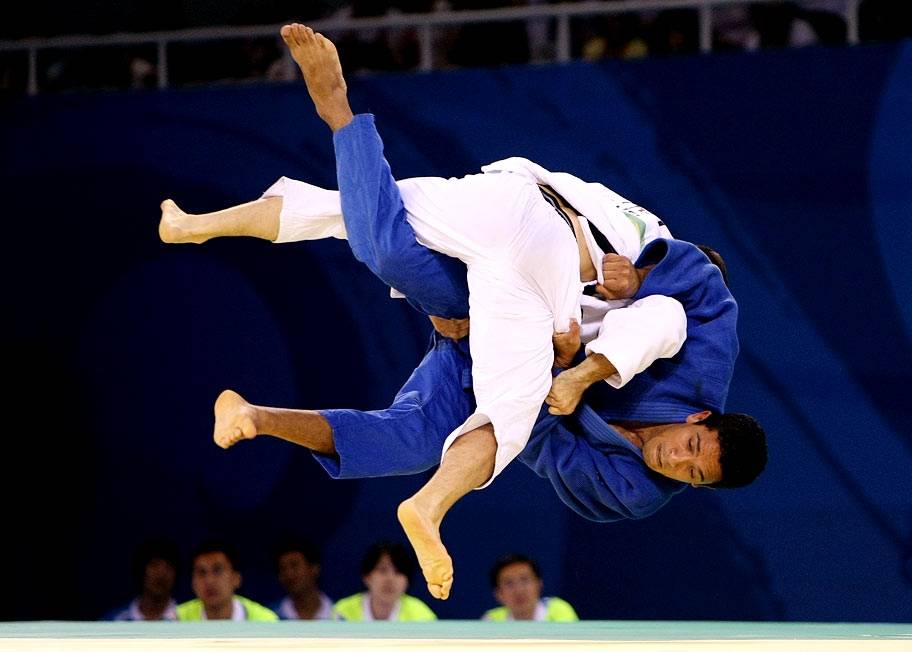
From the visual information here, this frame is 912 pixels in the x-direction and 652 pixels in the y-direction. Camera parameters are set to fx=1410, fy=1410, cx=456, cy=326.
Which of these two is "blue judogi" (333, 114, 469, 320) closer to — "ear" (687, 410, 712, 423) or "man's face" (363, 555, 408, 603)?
"ear" (687, 410, 712, 423)

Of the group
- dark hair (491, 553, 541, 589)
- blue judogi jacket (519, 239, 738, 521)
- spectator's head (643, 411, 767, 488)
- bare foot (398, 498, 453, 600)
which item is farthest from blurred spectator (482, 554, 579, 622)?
bare foot (398, 498, 453, 600)

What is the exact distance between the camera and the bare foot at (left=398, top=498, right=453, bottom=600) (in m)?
2.84

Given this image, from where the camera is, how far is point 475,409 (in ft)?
11.1

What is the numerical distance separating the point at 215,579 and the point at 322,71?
2761 mm

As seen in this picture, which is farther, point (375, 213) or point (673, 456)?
point (673, 456)

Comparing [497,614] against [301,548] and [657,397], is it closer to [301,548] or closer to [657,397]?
[301,548]

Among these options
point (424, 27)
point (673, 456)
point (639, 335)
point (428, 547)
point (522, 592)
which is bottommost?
point (522, 592)

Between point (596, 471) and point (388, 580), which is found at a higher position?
point (596, 471)

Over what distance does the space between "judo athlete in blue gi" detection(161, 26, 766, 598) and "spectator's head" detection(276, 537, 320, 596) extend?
7.01ft

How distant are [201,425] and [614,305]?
286 cm

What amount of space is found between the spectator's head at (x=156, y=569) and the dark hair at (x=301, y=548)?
0.42 meters

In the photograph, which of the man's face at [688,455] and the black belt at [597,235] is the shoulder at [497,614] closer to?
the man's face at [688,455]

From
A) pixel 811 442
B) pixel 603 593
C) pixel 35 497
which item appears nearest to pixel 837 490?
pixel 811 442

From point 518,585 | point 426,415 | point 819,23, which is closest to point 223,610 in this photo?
point 518,585
